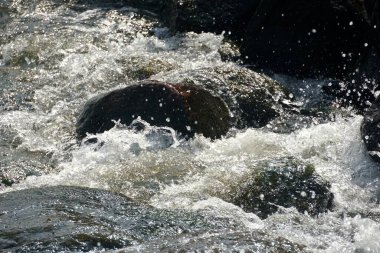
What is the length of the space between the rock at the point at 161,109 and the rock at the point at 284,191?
1232 millimetres

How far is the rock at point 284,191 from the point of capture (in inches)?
217

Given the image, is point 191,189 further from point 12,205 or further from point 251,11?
point 251,11

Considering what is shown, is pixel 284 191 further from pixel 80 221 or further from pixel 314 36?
pixel 314 36

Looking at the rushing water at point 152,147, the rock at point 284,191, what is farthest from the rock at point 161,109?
the rock at point 284,191

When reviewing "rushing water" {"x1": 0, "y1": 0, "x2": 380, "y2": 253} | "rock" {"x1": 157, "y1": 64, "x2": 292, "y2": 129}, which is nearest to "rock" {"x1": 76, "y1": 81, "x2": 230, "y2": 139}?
"rushing water" {"x1": 0, "y1": 0, "x2": 380, "y2": 253}

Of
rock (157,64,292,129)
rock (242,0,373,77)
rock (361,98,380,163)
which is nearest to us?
rock (361,98,380,163)

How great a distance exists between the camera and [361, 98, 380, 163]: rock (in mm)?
6484

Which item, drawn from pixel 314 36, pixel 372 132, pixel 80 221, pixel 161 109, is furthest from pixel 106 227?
pixel 314 36

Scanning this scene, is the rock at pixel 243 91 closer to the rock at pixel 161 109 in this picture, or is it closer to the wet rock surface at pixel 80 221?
the rock at pixel 161 109

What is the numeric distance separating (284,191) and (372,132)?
1.38m

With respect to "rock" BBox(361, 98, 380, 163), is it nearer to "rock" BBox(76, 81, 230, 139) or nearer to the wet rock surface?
"rock" BBox(76, 81, 230, 139)

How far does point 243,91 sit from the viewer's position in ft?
25.7

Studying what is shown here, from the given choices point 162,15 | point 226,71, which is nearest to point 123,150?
point 226,71

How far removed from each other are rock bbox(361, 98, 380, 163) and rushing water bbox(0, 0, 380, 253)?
0.13m
